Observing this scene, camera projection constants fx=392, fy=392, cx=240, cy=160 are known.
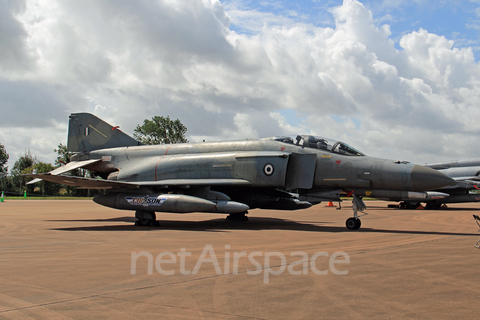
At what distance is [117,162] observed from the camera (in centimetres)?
1642

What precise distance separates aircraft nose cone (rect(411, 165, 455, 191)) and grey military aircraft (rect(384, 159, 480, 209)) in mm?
13395

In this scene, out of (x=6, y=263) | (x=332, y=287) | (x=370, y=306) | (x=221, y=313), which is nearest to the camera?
(x=221, y=313)

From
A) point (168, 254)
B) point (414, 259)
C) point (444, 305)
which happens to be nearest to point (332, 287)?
point (444, 305)

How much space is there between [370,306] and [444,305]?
2.44ft

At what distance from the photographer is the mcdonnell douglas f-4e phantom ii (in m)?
11.6

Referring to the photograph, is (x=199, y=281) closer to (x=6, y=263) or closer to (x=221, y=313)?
(x=221, y=313)

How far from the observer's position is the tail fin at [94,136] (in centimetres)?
1772

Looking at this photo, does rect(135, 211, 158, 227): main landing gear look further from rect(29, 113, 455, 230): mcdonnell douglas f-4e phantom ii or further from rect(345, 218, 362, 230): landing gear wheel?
rect(345, 218, 362, 230): landing gear wheel

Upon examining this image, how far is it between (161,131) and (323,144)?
5877 cm

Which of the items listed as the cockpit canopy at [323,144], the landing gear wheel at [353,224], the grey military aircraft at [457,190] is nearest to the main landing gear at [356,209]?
the landing gear wheel at [353,224]

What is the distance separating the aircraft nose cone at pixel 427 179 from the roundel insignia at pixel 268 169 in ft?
13.7

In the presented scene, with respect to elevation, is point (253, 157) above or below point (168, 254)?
above

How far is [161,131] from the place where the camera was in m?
68.9

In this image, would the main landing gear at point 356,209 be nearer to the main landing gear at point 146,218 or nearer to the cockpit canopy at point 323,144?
the cockpit canopy at point 323,144
